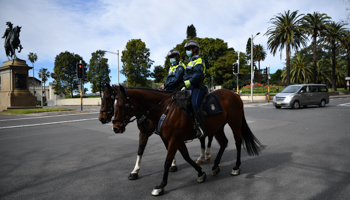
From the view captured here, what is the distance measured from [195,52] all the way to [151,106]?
1.25 meters

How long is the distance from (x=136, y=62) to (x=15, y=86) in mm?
28212

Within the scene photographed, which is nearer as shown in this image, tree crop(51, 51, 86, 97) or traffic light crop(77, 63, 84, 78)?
traffic light crop(77, 63, 84, 78)

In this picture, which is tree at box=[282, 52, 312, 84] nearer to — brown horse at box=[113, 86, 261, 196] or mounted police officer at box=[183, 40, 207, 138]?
brown horse at box=[113, 86, 261, 196]

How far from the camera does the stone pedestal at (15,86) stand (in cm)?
2089

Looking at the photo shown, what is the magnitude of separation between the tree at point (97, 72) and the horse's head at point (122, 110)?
169 ft

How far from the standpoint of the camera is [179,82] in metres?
4.10

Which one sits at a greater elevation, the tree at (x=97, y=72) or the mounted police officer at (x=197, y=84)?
the tree at (x=97, y=72)

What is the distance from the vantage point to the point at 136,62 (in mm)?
47812

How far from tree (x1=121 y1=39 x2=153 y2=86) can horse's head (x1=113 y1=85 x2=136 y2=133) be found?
4328 cm

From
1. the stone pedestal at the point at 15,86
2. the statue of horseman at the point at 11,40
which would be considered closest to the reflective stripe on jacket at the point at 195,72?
the stone pedestal at the point at 15,86

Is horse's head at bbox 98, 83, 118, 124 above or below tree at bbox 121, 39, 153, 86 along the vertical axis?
below

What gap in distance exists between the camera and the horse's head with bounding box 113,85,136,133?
11.3 feet

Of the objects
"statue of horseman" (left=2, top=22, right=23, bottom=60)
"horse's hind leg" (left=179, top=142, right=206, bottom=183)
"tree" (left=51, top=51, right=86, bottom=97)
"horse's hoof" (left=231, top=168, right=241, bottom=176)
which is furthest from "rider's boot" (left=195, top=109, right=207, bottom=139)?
"tree" (left=51, top=51, right=86, bottom=97)

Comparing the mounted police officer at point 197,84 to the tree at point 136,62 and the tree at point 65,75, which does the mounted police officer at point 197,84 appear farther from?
the tree at point 65,75
